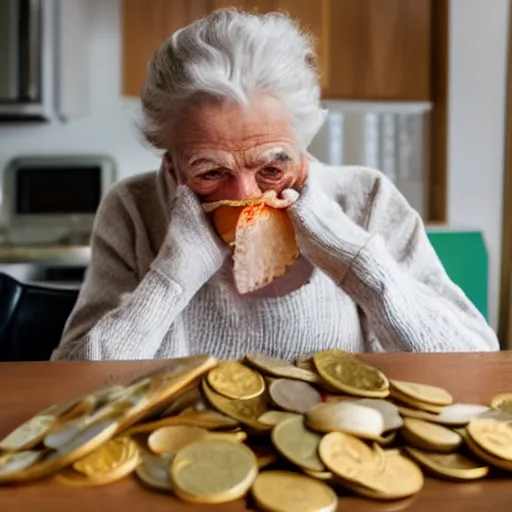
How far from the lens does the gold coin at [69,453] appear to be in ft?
1.39

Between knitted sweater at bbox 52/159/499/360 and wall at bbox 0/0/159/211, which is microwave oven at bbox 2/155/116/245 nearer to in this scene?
wall at bbox 0/0/159/211

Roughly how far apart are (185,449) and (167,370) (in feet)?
0.31

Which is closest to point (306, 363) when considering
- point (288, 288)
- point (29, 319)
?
point (288, 288)

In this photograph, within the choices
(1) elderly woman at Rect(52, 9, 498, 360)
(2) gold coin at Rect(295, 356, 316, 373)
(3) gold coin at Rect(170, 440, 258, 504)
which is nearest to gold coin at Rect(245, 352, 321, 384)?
(2) gold coin at Rect(295, 356, 316, 373)

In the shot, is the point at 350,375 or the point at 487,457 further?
the point at 350,375

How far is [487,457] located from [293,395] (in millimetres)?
141

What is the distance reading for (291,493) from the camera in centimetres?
41

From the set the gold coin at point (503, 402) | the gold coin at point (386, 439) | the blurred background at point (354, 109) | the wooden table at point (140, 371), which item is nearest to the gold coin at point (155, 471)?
the wooden table at point (140, 371)

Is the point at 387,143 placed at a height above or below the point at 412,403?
above

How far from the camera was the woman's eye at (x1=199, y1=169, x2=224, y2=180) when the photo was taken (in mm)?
990

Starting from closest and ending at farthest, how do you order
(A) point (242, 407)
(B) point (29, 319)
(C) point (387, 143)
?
(A) point (242, 407), (B) point (29, 319), (C) point (387, 143)

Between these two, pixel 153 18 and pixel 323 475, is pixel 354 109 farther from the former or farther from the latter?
pixel 323 475

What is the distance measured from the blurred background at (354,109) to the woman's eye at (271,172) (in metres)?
A: 1.70

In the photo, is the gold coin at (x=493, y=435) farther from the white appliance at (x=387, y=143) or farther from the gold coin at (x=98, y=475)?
the white appliance at (x=387, y=143)
